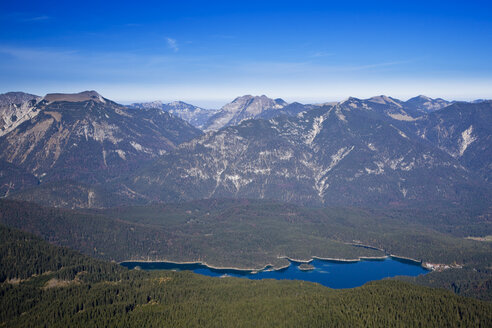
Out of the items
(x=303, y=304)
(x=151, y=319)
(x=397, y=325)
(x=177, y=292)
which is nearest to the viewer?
(x=397, y=325)

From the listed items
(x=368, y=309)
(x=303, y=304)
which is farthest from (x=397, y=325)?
(x=303, y=304)

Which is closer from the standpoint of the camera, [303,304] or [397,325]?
[397,325]

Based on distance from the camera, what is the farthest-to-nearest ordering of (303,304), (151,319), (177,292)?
(177,292), (303,304), (151,319)

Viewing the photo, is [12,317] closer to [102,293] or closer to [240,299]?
[102,293]

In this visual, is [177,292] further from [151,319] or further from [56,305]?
[56,305]

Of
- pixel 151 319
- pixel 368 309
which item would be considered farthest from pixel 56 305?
pixel 368 309

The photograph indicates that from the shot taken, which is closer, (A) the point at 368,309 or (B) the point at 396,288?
(A) the point at 368,309
